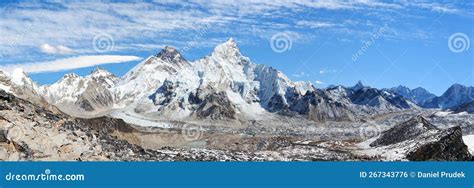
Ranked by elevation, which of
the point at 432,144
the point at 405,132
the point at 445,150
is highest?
the point at 405,132

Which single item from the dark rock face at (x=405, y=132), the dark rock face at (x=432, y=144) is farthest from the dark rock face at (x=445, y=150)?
the dark rock face at (x=405, y=132)

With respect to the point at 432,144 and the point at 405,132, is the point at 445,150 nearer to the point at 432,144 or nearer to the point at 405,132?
the point at 432,144

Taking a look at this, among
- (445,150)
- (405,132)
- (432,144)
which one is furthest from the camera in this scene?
(405,132)

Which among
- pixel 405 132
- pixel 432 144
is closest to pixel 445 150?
pixel 432 144

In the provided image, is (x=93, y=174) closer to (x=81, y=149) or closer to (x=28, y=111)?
(x=81, y=149)

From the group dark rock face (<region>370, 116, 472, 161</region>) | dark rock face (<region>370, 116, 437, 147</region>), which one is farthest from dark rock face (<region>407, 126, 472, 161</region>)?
dark rock face (<region>370, 116, 437, 147</region>)

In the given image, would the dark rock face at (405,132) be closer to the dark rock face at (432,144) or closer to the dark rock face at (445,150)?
the dark rock face at (432,144)
